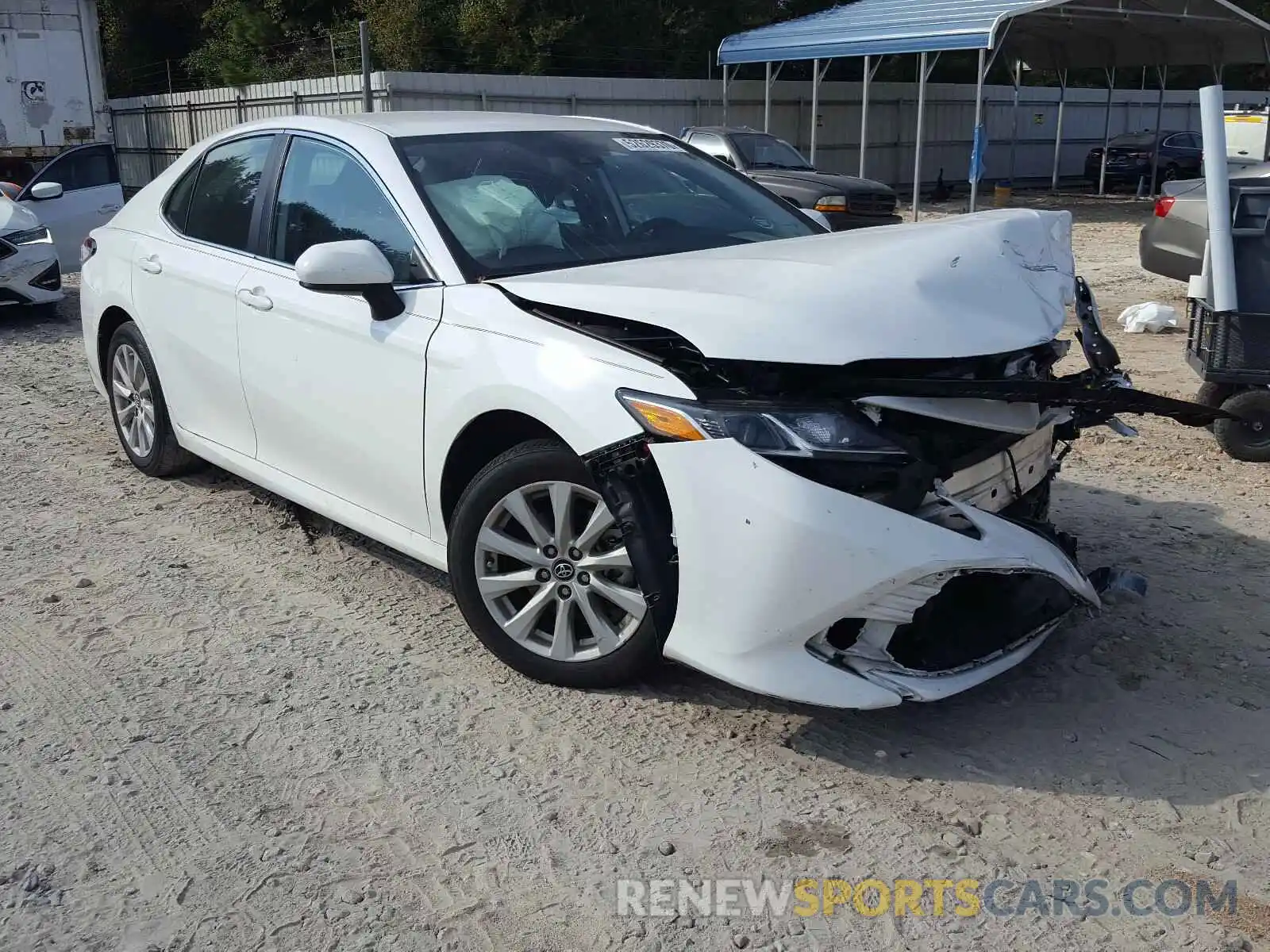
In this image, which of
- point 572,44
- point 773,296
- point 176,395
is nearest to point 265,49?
point 572,44

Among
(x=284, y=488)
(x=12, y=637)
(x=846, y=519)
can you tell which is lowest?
(x=12, y=637)

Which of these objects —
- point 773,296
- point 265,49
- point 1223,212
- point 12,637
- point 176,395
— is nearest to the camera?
point 773,296

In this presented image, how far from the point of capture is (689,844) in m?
2.99

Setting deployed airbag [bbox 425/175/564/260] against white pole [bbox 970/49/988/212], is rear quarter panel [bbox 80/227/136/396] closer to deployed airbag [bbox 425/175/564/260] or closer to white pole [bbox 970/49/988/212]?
deployed airbag [bbox 425/175/564/260]

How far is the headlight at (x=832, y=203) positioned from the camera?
16484mm

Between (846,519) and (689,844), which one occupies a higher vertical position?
(846,519)

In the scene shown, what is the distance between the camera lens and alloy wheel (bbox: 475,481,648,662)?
11.5 feet

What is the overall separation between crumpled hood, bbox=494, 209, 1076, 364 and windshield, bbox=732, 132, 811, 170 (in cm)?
1384

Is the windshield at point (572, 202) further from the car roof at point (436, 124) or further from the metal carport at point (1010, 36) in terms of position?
the metal carport at point (1010, 36)

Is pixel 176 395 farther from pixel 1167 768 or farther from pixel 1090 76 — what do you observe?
pixel 1090 76

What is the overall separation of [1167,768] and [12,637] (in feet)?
12.0

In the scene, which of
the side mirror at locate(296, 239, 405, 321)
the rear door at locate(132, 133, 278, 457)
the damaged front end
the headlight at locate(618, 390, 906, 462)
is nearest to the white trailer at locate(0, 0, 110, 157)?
the rear door at locate(132, 133, 278, 457)

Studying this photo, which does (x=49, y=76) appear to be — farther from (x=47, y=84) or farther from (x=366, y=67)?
(x=366, y=67)

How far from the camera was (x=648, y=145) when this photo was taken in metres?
4.88
